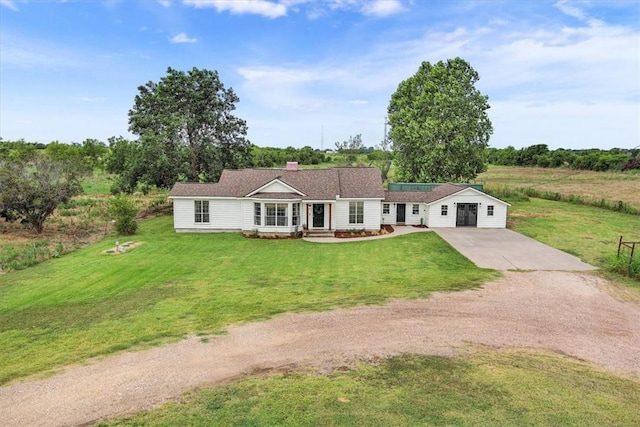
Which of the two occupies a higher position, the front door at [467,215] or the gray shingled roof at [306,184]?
the gray shingled roof at [306,184]

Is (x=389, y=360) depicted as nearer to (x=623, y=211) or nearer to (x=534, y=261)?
(x=534, y=261)

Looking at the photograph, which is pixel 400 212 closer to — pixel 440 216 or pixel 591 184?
pixel 440 216

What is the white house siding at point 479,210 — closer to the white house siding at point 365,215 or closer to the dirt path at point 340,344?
the white house siding at point 365,215

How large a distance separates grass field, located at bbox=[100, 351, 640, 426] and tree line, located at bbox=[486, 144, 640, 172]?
202 ft

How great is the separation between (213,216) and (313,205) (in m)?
6.45

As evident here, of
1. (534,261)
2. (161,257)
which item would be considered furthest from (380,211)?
(161,257)

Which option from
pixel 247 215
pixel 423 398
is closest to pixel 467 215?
pixel 247 215

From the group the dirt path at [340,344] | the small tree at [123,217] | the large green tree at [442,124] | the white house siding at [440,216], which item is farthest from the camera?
the large green tree at [442,124]

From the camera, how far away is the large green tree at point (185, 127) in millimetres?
A: 34406

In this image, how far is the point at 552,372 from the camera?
812cm

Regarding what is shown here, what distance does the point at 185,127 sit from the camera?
36.0 m

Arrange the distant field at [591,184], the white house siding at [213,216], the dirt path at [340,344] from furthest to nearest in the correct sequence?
the distant field at [591,184] < the white house siding at [213,216] < the dirt path at [340,344]

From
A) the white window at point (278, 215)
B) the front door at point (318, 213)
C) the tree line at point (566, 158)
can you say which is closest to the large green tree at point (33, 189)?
the white window at point (278, 215)

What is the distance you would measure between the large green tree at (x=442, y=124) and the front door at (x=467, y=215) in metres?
9.39
